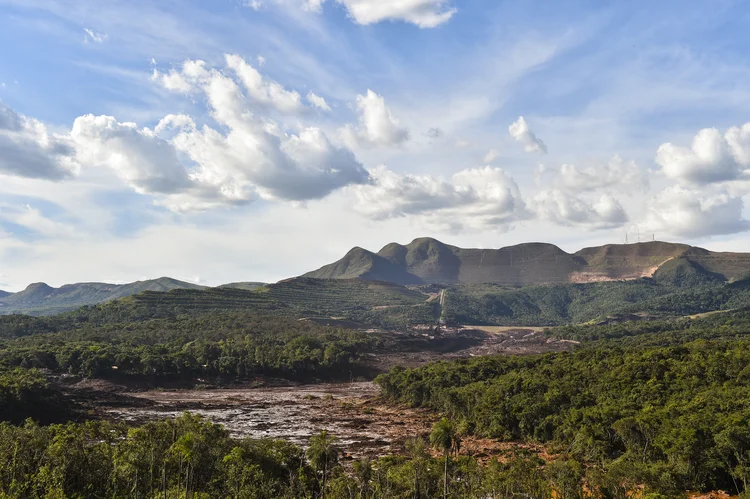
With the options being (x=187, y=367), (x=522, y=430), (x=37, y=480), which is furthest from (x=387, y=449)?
(x=187, y=367)

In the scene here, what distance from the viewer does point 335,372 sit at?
14312 centimetres

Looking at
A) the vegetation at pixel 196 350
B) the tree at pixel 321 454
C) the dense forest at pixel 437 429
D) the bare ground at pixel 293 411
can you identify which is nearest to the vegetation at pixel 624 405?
the dense forest at pixel 437 429

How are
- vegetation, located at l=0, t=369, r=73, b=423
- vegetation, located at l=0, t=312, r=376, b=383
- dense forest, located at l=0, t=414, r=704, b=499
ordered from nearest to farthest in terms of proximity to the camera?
dense forest, located at l=0, t=414, r=704, b=499 < vegetation, located at l=0, t=369, r=73, b=423 < vegetation, located at l=0, t=312, r=376, b=383

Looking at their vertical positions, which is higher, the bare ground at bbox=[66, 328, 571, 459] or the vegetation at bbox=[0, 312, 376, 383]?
the vegetation at bbox=[0, 312, 376, 383]

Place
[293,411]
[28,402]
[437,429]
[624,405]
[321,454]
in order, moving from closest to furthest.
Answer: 1. [321,454]
2. [437,429]
3. [624,405]
4. [28,402]
5. [293,411]

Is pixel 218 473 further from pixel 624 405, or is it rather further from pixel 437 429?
pixel 624 405

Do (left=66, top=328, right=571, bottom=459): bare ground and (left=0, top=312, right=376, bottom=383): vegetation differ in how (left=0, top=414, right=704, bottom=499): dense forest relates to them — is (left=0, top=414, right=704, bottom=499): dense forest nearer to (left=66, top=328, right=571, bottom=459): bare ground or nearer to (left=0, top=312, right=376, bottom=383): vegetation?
(left=66, top=328, right=571, bottom=459): bare ground

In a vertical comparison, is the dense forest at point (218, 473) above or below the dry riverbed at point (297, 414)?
above

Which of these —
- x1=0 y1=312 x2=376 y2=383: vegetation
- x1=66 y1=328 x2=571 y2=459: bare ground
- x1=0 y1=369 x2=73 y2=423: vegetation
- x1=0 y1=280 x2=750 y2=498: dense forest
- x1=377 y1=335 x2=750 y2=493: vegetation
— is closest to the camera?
x1=0 y1=280 x2=750 y2=498: dense forest

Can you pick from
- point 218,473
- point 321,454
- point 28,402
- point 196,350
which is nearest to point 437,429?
point 321,454

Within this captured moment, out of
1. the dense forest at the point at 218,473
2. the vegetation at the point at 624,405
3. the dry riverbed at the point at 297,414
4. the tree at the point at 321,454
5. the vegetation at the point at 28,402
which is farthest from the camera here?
the vegetation at the point at 28,402

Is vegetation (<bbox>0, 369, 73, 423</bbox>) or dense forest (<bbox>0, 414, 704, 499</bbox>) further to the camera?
vegetation (<bbox>0, 369, 73, 423</bbox>)

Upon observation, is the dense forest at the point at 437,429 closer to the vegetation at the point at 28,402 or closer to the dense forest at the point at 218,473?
the dense forest at the point at 218,473

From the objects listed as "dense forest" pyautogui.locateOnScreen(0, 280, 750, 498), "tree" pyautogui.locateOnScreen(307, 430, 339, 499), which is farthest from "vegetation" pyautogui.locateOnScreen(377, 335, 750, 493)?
"tree" pyautogui.locateOnScreen(307, 430, 339, 499)
